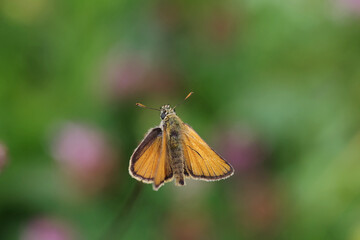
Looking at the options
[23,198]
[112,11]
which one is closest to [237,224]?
[23,198]

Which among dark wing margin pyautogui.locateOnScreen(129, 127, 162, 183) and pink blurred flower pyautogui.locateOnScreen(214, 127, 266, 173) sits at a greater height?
pink blurred flower pyautogui.locateOnScreen(214, 127, 266, 173)

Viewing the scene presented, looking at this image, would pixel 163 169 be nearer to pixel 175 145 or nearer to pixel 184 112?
pixel 175 145

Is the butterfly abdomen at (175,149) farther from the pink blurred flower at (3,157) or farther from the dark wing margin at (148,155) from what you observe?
the pink blurred flower at (3,157)

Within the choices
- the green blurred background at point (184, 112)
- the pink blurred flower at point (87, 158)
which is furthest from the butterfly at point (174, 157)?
the pink blurred flower at point (87, 158)

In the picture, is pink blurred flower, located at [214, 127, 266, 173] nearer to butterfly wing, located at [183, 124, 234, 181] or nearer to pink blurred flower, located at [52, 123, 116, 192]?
pink blurred flower, located at [52, 123, 116, 192]

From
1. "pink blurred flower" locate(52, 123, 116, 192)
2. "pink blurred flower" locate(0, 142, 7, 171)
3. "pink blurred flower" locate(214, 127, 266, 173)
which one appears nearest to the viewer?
"pink blurred flower" locate(0, 142, 7, 171)

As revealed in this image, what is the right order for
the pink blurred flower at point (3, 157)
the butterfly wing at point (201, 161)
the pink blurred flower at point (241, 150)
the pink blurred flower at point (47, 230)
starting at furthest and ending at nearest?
the pink blurred flower at point (241, 150) → the pink blurred flower at point (47, 230) → the butterfly wing at point (201, 161) → the pink blurred flower at point (3, 157)

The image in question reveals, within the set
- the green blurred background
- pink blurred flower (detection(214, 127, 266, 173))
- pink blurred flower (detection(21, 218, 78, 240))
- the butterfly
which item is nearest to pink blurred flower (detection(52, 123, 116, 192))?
the green blurred background
